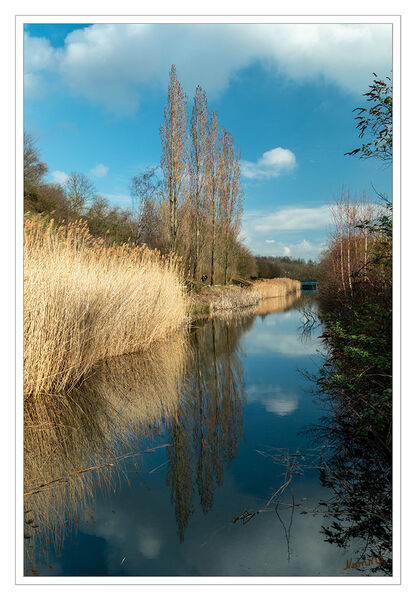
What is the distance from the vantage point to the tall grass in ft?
14.1

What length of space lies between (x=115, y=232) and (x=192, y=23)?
24.9 meters

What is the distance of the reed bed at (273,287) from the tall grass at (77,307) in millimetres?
18587

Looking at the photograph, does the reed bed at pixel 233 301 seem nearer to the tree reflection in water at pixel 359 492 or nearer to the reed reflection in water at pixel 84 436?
the reed reflection in water at pixel 84 436

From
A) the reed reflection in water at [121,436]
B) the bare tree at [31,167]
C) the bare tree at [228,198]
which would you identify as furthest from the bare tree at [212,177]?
the reed reflection in water at [121,436]

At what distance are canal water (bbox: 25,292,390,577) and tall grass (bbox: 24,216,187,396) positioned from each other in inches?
18.6

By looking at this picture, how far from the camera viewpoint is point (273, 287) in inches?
1221

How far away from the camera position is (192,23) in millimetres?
2398

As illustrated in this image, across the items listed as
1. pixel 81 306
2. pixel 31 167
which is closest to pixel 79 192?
pixel 31 167

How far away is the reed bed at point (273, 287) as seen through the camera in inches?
1105

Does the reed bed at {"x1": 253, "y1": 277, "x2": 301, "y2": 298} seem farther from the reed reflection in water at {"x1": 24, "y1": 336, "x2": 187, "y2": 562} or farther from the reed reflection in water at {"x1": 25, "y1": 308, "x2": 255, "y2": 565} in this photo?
the reed reflection in water at {"x1": 24, "y1": 336, "x2": 187, "y2": 562}

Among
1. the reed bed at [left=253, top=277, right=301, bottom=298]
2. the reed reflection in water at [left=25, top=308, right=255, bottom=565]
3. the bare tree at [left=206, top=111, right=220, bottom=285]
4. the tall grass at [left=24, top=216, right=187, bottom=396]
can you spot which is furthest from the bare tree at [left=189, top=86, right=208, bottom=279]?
the reed reflection in water at [left=25, top=308, right=255, bottom=565]

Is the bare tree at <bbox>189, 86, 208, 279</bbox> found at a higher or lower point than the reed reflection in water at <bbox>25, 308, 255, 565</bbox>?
higher
